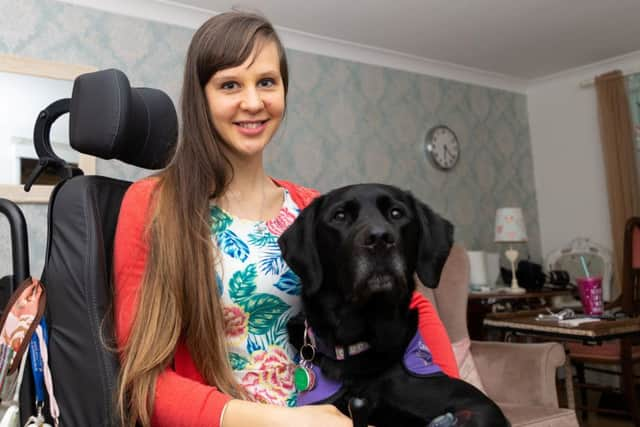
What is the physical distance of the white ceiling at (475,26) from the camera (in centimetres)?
400

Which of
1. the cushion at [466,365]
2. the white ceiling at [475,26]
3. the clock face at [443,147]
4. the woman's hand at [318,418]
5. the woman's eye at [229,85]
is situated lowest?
the cushion at [466,365]

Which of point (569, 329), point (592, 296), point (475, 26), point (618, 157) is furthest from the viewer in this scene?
point (618, 157)

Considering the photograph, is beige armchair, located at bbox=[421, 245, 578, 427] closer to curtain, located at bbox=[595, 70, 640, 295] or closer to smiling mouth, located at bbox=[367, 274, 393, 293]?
smiling mouth, located at bbox=[367, 274, 393, 293]

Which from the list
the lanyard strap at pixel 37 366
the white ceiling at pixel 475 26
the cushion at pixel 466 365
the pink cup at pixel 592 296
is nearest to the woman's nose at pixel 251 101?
the lanyard strap at pixel 37 366

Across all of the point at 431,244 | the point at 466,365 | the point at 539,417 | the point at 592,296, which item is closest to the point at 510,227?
the point at 592,296

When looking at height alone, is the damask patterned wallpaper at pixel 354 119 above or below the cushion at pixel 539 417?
above

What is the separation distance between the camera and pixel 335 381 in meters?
1.09

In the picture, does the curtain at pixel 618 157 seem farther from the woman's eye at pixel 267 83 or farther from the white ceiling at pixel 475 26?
the woman's eye at pixel 267 83

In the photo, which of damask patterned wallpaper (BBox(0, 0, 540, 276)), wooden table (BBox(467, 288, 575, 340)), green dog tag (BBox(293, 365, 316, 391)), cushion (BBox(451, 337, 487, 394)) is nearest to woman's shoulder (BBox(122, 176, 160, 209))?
green dog tag (BBox(293, 365, 316, 391))

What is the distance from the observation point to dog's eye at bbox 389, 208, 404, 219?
117cm

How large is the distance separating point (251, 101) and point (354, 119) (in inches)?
143

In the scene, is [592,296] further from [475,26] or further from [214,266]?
[214,266]

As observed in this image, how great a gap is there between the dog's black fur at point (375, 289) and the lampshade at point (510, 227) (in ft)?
12.7

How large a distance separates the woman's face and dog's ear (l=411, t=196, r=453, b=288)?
1.21ft
